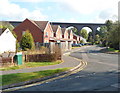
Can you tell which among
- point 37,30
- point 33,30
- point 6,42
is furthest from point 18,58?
point 33,30

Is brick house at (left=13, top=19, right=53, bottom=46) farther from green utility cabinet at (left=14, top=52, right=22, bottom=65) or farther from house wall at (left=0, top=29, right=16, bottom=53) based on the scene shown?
green utility cabinet at (left=14, top=52, right=22, bottom=65)

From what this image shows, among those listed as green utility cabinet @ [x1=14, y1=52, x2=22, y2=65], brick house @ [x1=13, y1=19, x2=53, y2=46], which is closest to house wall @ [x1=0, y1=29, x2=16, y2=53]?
green utility cabinet @ [x1=14, y1=52, x2=22, y2=65]

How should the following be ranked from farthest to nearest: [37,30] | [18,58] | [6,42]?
[37,30] → [6,42] → [18,58]

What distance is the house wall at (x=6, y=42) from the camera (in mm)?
26408

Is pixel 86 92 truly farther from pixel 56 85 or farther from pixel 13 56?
pixel 13 56

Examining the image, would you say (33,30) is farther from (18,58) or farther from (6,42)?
(18,58)

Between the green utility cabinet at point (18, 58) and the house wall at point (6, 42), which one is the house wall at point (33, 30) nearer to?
the house wall at point (6, 42)

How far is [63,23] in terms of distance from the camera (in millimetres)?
106625

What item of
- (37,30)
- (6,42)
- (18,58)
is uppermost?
(37,30)

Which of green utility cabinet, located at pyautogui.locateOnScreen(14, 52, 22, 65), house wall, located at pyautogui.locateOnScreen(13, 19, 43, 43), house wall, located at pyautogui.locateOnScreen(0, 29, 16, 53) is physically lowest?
green utility cabinet, located at pyautogui.locateOnScreen(14, 52, 22, 65)

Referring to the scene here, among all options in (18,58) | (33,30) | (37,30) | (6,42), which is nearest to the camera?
(18,58)

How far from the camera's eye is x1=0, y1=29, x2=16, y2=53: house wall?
26.4 meters

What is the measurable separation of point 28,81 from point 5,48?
1853 cm

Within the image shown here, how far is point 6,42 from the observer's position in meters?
27.8
